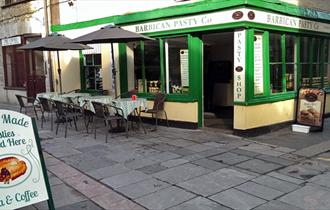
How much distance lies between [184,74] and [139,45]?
5.79 feet

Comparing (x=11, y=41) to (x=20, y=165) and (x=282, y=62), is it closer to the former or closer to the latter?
(x=282, y=62)

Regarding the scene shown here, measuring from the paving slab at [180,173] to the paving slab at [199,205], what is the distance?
694 millimetres

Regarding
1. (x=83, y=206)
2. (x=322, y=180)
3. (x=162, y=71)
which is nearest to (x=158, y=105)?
(x=162, y=71)

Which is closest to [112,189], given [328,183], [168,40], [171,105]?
[328,183]

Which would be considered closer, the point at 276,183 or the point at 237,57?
the point at 276,183

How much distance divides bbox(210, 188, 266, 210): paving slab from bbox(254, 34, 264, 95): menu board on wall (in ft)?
12.2

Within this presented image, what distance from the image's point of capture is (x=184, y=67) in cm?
869

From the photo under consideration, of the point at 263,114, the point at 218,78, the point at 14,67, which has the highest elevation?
the point at 14,67

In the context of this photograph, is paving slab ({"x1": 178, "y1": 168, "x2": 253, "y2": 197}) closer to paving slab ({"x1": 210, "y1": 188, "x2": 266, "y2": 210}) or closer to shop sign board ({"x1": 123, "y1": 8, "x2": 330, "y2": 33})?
paving slab ({"x1": 210, "y1": 188, "x2": 266, "y2": 210})

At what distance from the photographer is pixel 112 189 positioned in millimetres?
4781

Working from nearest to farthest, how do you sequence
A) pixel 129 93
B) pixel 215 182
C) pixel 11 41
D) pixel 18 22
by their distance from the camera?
1. pixel 215 182
2. pixel 129 93
3. pixel 18 22
4. pixel 11 41

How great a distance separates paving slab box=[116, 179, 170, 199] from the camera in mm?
4598

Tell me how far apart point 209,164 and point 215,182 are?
2.71ft

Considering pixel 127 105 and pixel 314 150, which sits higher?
pixel 127 105
